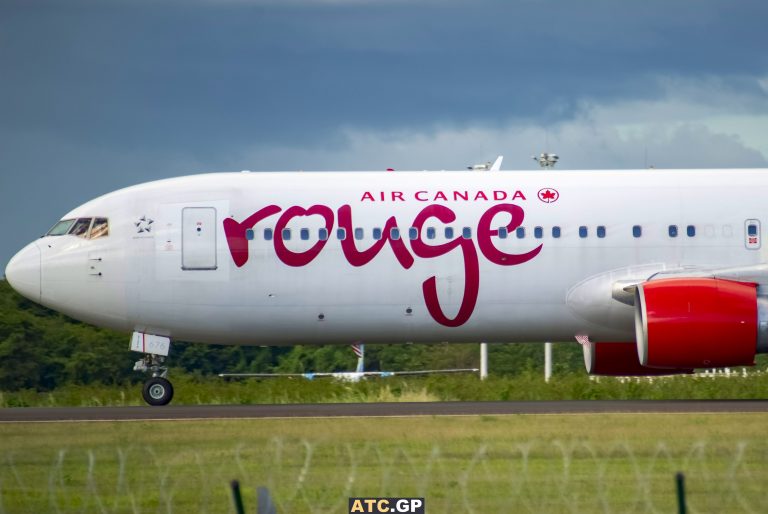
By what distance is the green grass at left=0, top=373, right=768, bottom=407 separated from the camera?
26453mm

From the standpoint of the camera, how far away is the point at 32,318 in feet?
185

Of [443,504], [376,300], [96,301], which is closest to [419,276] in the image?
[376,300]

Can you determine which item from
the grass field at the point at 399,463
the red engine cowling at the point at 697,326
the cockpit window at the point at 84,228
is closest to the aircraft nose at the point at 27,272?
the cockpit window at the point at 84,228

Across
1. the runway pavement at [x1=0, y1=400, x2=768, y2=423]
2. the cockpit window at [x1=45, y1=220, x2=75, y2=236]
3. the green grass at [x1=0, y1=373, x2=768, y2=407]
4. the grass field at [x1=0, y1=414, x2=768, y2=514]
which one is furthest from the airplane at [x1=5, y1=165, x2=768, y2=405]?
the grass field at [x1=0, y1=414, x2=768, y2=514]

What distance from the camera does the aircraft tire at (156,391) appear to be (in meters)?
25.0

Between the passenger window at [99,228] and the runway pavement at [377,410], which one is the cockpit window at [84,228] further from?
the runway pavement at [377,410]

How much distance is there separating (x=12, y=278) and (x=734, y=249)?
13.3 meters

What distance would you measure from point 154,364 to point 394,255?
4.87 m

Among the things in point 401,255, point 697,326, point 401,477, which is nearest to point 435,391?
point 401,255

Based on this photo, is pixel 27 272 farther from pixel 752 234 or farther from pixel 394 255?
pixel 752 234

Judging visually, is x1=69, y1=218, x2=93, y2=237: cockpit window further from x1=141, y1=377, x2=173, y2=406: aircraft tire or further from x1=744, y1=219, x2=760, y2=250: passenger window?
x1=744, y1=219, x2=760, y2=250: passenger window

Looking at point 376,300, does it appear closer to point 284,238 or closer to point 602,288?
point 284,238

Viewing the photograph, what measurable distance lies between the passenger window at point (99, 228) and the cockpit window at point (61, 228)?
544 millimetres

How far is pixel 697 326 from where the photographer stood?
22.6 meters
